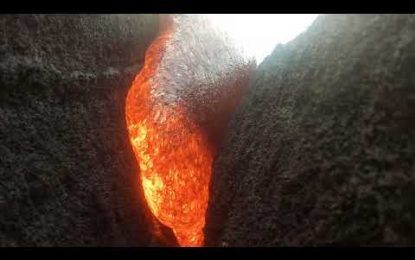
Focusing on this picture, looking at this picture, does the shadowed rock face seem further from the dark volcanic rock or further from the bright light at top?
the bright light at top

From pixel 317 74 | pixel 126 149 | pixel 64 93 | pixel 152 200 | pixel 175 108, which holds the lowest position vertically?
pixel 152 200

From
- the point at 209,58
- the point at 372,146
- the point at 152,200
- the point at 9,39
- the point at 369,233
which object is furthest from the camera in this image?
the point at 209,58

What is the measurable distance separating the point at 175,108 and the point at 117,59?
2.29ft

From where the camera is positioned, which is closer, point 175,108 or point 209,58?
point 175,108

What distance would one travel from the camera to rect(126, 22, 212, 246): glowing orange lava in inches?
147

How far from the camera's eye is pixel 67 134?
297cm

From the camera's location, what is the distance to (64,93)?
3.03 metres

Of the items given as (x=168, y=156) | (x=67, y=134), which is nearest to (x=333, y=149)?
(x=168, y=156)

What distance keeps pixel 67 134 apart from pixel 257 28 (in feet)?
10.3

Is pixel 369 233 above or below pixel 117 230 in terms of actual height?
above

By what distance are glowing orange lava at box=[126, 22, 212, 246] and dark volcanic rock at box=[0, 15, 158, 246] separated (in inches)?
9.3

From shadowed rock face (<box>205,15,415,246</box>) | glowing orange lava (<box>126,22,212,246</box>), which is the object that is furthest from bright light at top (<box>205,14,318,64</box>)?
shadowed rock face (<box>205,15,415,246</box>)

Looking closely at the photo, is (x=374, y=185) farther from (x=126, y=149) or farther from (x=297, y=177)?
(x=126, y=149)

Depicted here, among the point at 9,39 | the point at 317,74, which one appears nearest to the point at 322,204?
the point at 317,74
